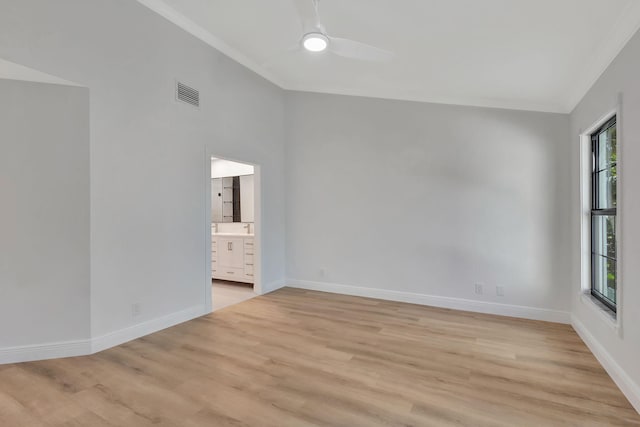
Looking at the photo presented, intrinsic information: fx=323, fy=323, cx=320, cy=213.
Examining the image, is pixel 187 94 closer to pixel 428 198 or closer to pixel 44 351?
pixel 44 351

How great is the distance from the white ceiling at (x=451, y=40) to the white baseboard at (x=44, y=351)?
2.93 meters

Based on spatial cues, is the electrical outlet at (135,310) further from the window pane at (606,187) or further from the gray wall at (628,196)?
the window pane at (606,187)

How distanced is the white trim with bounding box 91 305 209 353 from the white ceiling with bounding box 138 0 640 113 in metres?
2.75

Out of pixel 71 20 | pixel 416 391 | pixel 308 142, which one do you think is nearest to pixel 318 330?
pixel 416 391

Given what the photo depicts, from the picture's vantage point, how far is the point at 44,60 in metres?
2.42

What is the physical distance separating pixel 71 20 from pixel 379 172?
3.58m

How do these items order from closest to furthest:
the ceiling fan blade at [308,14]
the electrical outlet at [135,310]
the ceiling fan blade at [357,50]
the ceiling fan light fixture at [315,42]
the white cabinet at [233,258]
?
the ceiling fan blade at [308,14], the ceiling fan light fixture at [315,42], the ceiling fan blade at [357,50], the electrical outlet at [135,310], the white cabinet at [233,258]

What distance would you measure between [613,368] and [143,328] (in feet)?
13.0

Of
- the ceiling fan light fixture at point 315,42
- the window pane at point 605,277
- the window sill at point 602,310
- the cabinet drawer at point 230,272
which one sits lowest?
the cabinet drawer at point 230,272

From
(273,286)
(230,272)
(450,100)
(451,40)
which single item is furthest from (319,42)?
(230,272)

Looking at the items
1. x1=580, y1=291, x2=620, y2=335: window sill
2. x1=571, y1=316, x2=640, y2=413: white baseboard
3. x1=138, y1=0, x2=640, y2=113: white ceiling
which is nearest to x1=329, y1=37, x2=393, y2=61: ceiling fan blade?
x1=138, y1=0, x2=640, y2=113: white ceiling

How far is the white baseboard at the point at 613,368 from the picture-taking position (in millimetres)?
2053

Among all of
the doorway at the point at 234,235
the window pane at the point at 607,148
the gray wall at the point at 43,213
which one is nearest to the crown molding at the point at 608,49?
the window pane at the point at 607,148

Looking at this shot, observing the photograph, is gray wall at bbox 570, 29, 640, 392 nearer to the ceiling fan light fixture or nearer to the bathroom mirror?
the ceiling fan light fixture
